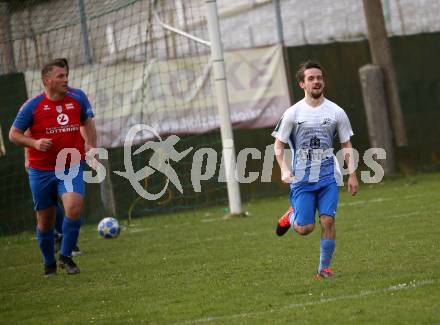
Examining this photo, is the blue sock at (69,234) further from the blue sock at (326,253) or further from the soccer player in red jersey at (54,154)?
the blue sock at (326,253)

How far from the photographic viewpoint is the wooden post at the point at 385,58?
18250 mm

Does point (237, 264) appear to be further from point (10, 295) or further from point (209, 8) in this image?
point (209, 8)

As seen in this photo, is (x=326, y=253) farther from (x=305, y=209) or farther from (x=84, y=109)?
(x=84, y=109)

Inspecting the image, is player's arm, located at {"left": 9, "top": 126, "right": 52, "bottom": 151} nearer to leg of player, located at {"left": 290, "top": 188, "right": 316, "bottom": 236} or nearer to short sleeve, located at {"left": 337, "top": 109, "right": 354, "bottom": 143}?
leg of player, located at {"left": 290, "top": 188, "right": 316, "bottom": 236}

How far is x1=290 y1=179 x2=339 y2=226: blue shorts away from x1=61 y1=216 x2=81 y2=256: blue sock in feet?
8.50

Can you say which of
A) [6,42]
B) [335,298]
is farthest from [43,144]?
[6,42]

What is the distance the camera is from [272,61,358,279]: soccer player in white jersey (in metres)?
8.40

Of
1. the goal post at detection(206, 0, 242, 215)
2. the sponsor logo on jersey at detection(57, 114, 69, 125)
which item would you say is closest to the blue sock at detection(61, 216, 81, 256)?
the sponsor logo on jersey at detection(57, 114, 69, 125)

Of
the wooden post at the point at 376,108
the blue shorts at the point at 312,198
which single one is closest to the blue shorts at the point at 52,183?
the blue shorts at the point at 312,198

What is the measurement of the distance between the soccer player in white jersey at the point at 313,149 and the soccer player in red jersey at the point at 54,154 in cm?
250

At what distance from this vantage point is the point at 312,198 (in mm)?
8500

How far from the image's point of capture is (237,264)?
380 inches

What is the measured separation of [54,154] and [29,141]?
1.31ft

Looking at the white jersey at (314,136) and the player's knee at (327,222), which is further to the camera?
the white jersey at (314,136)
